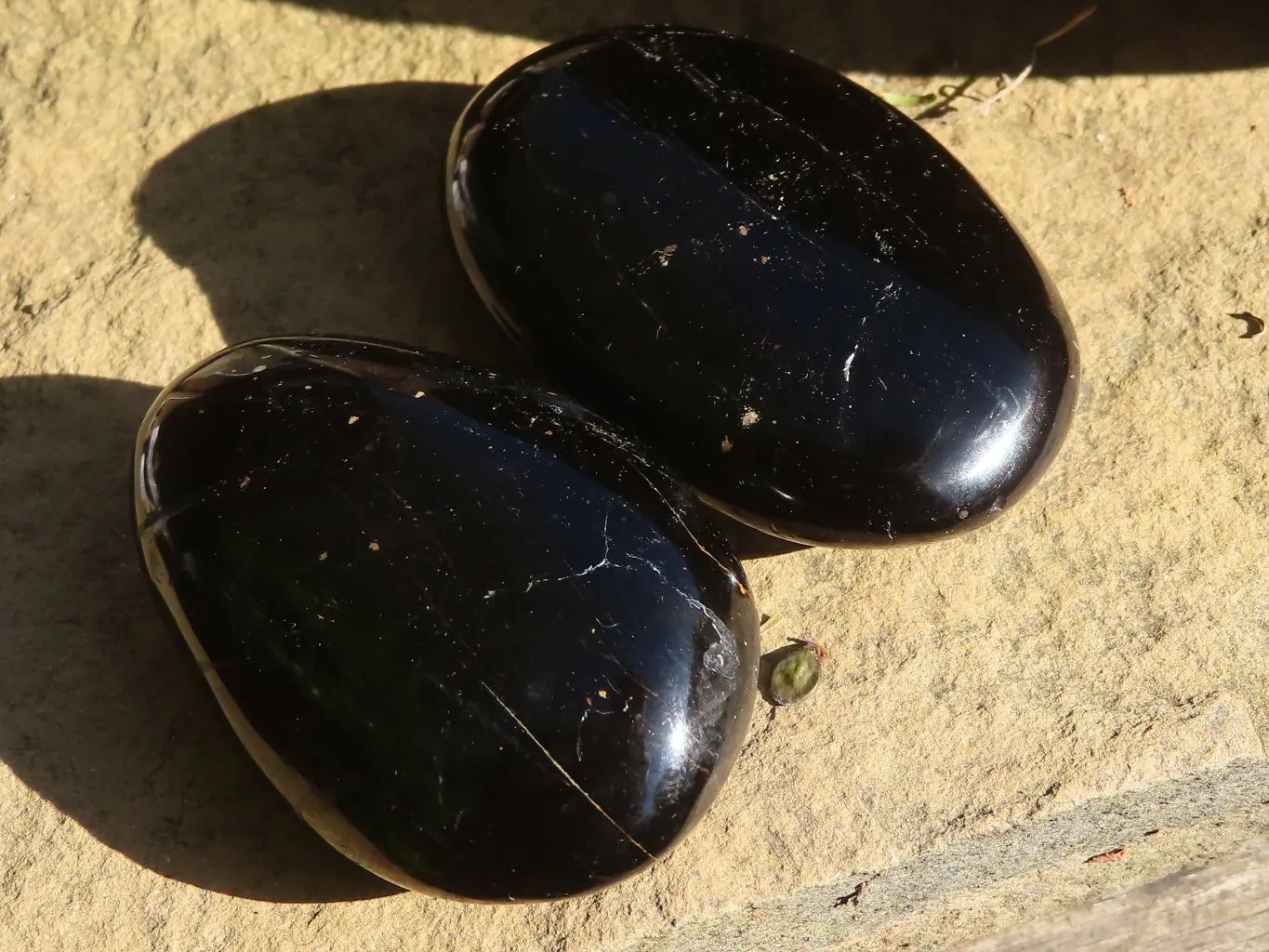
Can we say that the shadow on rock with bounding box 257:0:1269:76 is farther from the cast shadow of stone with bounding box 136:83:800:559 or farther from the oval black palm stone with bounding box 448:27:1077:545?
the oval black palm stone with bounding box 448:27:1077:545

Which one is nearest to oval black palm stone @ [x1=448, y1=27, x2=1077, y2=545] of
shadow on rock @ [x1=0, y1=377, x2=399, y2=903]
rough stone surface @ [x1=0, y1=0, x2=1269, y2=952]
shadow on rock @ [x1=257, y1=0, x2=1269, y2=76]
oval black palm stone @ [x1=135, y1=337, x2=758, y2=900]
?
oval black palm stone @ [x1=135, y1=337, x2=758, y2=900]

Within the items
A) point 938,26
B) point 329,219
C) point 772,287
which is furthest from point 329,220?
point 938,26

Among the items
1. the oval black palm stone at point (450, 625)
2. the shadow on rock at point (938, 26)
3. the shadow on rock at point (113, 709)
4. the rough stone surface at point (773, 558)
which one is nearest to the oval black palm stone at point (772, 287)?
the oval black palm stone at point (450, 625)

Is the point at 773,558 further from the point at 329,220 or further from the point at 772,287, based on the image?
the point at 329,220

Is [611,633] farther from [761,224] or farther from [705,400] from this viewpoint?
[761,224]

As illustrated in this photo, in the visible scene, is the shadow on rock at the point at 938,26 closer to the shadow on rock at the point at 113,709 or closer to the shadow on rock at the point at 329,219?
the shadow on rock at the point at 329,219

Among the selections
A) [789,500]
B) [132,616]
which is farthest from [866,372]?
[132,616]
